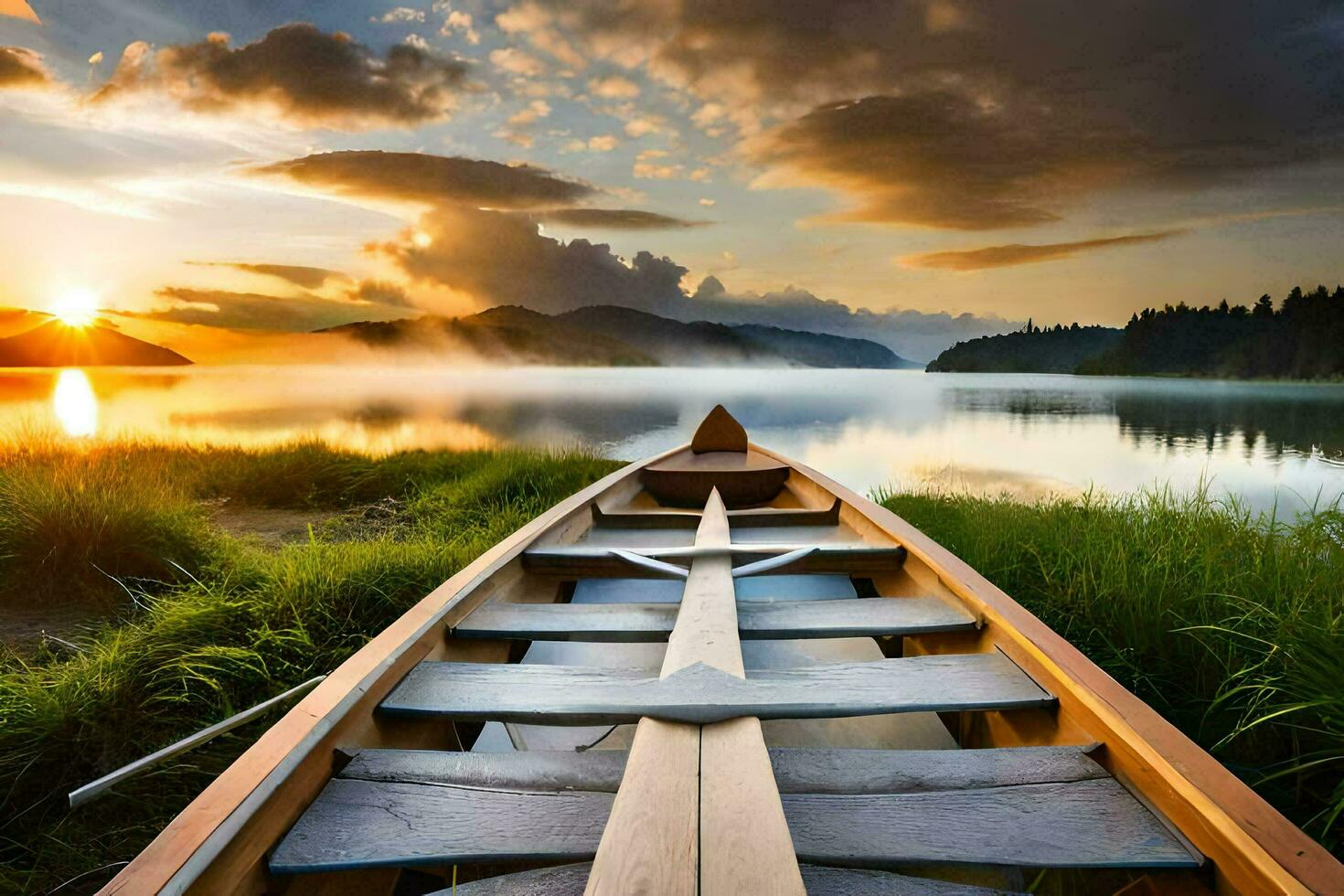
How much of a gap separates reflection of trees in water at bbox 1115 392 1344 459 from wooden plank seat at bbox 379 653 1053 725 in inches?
941

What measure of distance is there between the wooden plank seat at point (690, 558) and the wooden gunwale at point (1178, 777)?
0.82m

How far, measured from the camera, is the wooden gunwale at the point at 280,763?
36.0 inches

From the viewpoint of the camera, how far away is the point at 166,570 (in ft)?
11.8

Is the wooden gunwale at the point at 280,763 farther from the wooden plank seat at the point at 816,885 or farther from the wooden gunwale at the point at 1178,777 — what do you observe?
the wooden gunwale at the point at 1178,777

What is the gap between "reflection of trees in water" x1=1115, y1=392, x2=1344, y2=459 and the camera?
26917mm

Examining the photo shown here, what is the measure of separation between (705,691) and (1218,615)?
2.45 m

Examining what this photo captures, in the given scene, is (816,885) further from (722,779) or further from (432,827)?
(432,827)

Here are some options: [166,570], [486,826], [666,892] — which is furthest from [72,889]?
[166,570]

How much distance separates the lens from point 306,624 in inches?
115

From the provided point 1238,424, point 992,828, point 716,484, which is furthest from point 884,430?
point 992,828

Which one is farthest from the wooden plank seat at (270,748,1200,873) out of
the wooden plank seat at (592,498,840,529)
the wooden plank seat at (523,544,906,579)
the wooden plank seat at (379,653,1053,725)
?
the wooden plank seat at (592,498,840,529)

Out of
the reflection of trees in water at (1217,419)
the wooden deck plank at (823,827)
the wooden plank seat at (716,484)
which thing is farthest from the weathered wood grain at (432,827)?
the reflection of trees in water at (1217,419)

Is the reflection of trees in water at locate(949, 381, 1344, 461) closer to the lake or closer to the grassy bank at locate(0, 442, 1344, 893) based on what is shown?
the lake

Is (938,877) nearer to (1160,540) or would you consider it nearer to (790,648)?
(790,648)
